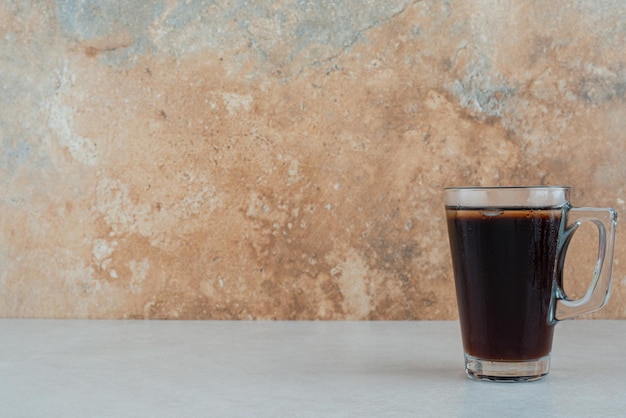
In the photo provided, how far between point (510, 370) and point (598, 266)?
0.16 meters

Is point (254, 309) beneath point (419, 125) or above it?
beneath

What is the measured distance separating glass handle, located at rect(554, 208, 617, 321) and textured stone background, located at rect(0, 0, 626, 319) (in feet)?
1.48

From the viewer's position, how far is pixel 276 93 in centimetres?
136

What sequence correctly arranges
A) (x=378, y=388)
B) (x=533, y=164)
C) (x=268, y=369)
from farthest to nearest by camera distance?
(x=533, y=164), (x=268, y=369), (x=378, y=388)

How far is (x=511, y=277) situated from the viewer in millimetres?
855

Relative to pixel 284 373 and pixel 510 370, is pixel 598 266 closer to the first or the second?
pixel 510 370

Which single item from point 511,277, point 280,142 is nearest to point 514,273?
point 511,277

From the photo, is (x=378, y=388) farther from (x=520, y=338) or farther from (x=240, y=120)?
(x=240, y=120)

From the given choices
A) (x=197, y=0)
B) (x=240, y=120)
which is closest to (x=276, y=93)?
(x=240, y=120)

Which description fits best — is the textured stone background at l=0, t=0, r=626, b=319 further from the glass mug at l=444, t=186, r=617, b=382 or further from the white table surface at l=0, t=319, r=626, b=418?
the glass mug at l=444, t=186, r=617, b=382

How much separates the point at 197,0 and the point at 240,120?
0.73 ft

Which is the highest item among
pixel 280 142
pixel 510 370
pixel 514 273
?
pixel 280 142

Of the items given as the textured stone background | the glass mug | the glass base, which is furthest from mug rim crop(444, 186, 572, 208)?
the textured stone background

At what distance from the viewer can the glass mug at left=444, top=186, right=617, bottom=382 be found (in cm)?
85
